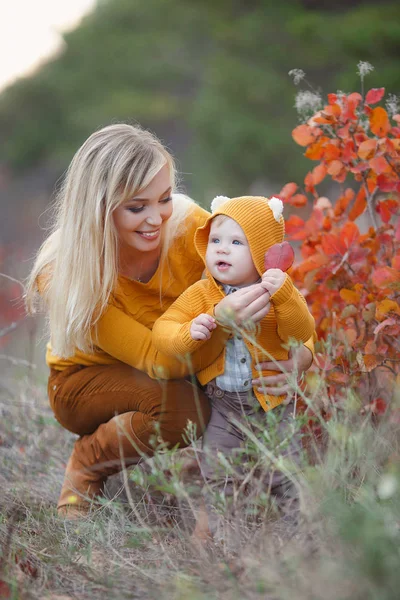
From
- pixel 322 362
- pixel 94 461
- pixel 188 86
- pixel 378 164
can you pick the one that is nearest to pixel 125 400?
pixel 94 461

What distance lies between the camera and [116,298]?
8.91 ft

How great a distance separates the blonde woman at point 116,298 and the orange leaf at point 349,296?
0.29 m

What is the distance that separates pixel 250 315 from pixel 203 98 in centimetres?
1051

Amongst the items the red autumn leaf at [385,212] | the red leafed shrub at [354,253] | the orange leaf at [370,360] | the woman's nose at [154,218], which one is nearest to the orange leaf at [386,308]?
the red leafed shrub at [354,253]

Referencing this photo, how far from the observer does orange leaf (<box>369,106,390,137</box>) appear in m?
2.57

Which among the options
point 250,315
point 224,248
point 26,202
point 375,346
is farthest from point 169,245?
point 26,202

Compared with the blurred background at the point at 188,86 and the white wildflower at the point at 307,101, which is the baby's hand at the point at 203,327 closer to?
the white wildflower at the point at 307,101

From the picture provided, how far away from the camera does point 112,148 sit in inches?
102

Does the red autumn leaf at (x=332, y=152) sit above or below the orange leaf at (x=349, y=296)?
above

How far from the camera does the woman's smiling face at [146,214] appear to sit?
2594 millimetres

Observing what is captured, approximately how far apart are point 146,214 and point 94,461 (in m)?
1.01

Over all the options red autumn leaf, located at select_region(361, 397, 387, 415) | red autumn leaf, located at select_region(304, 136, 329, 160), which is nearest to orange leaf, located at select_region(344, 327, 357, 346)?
red autumn leaf, located at select_region(361, 397, 387, 415)

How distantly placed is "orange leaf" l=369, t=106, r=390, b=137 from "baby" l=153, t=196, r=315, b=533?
20.4 inches

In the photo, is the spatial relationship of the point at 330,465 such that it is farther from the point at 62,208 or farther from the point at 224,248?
the point at 62,208
